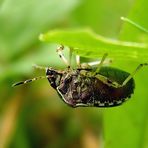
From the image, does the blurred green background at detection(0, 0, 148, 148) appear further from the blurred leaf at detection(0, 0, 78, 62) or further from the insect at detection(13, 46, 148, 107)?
the insect at detection(13, 46, 148, 107)

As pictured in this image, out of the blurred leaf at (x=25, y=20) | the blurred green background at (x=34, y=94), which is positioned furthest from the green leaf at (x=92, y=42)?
the blurred leaf at (x=25, y=20)

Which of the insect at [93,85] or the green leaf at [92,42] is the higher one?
the green leaf at [92,42]

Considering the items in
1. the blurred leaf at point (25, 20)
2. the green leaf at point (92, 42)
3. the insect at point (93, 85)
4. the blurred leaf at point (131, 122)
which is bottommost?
the blurred leaf at point (131, 122)

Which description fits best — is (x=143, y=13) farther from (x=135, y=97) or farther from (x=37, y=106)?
(x=37, y=106)

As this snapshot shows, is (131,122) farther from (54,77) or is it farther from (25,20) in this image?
(25,20)

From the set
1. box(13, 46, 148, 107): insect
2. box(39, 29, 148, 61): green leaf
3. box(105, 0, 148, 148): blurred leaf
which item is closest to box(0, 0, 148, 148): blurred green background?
box(105, 0, 148, 148): blurred leaf

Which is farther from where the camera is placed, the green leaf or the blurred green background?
the blurred green background

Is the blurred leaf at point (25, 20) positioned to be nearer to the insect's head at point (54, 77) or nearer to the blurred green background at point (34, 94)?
the blurred green background at point (34, 94)

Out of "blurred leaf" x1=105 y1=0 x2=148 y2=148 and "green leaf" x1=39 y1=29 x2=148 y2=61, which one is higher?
"green leaf" x1=39 y1=29 x2=148 y2=61

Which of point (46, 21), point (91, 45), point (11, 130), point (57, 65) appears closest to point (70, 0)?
point (46, 21)
